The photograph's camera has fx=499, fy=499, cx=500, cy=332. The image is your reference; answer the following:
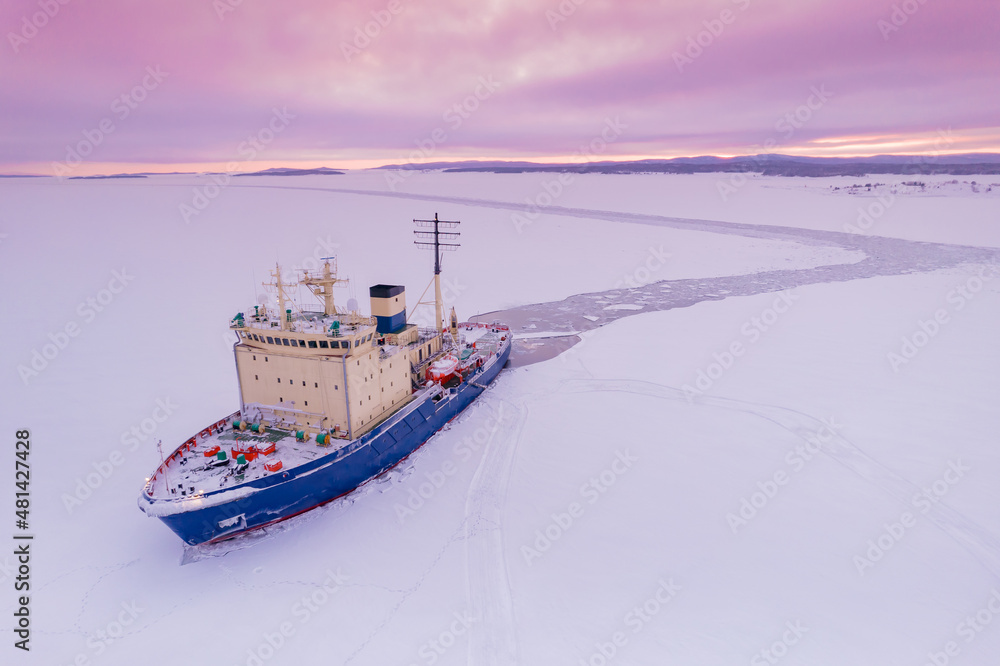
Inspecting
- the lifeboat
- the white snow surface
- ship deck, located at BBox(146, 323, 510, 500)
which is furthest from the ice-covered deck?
the lifeboat

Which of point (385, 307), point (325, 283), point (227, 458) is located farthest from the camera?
point (385, 307)

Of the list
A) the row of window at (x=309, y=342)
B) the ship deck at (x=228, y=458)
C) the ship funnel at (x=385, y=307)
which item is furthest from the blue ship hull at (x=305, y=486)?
the ship funnel at (x=385, y=307)

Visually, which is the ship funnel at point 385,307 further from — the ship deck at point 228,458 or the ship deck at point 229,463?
the ship deck at point 229,463

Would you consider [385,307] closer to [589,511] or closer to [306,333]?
[306,333]

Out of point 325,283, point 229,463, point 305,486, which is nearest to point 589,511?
point 305,486

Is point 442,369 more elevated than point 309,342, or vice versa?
point 309,342

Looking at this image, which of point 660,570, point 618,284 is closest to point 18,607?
point 660,570

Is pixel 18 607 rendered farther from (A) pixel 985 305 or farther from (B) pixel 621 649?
(A) pixel 985 305
